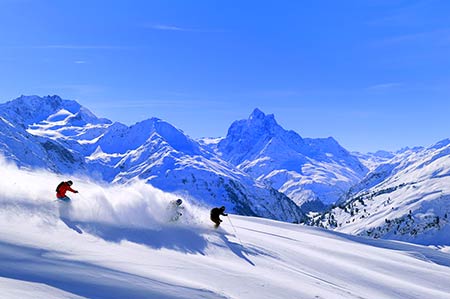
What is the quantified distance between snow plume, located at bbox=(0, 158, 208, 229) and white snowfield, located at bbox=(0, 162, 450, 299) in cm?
6

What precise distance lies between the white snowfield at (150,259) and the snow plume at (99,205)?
0.06 meters

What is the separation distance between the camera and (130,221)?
23625 mm

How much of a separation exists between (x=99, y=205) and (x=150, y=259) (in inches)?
253

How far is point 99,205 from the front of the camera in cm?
2308

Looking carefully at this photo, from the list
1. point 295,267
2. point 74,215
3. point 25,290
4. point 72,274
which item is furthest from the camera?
point 295,267

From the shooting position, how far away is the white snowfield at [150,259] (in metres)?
13.0

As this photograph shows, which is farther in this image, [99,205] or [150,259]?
[99,205]

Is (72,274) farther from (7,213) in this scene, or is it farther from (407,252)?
(407,252)

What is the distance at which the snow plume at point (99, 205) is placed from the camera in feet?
66.3

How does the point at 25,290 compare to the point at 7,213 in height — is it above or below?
→ below

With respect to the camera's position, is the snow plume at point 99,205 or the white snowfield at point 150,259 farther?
the snow plume at point 99,205

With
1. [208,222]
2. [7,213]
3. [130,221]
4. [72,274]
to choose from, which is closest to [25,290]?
[72,274]

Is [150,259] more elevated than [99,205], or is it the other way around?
[99,205]

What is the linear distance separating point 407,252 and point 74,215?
121 feet
